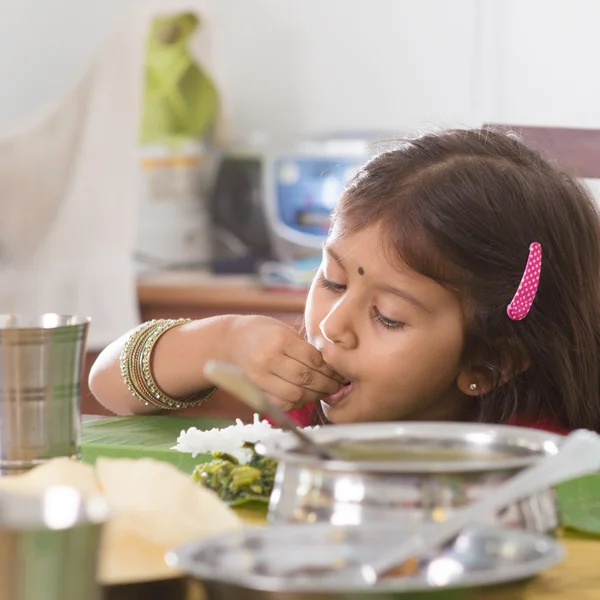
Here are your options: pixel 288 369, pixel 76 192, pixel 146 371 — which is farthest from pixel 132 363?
pixel 76 192

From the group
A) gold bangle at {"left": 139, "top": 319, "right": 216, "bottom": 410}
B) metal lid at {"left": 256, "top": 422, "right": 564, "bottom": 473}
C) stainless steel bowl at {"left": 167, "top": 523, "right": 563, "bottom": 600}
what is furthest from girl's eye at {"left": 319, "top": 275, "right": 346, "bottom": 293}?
stainless steel bowl at {"left": 167, "top": 523, "right": 563, "bottom": 600}

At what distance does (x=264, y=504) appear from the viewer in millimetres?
838

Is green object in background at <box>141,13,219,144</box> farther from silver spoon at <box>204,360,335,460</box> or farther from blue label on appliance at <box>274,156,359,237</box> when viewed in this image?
silver spoon at <box>204,360,335,460</box>

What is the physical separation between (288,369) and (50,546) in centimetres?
73

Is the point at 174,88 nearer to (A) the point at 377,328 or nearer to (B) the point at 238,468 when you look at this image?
(A) the point at 377,328

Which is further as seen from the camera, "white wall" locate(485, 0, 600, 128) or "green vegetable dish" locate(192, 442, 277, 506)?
"white wall" locate(485, 0, 600, 128)

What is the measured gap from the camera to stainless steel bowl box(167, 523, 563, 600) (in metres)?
0.51

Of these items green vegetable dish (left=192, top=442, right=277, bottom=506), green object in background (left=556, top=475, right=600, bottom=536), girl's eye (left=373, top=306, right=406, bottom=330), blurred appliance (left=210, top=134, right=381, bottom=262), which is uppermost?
girl's eye (left=373, top=306, right=406, bottom=330)

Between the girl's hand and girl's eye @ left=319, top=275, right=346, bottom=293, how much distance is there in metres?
0.06

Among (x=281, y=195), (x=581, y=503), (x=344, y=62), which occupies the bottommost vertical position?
(x=281, y=195)

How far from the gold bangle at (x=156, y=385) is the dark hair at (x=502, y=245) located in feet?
0.87

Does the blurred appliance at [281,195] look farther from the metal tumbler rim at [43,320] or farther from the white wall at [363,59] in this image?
the metal tumbler rim at [43,320]

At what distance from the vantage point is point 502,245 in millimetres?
1280

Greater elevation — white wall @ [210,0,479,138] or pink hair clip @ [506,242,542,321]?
white wall @ [210,0,479,138]
